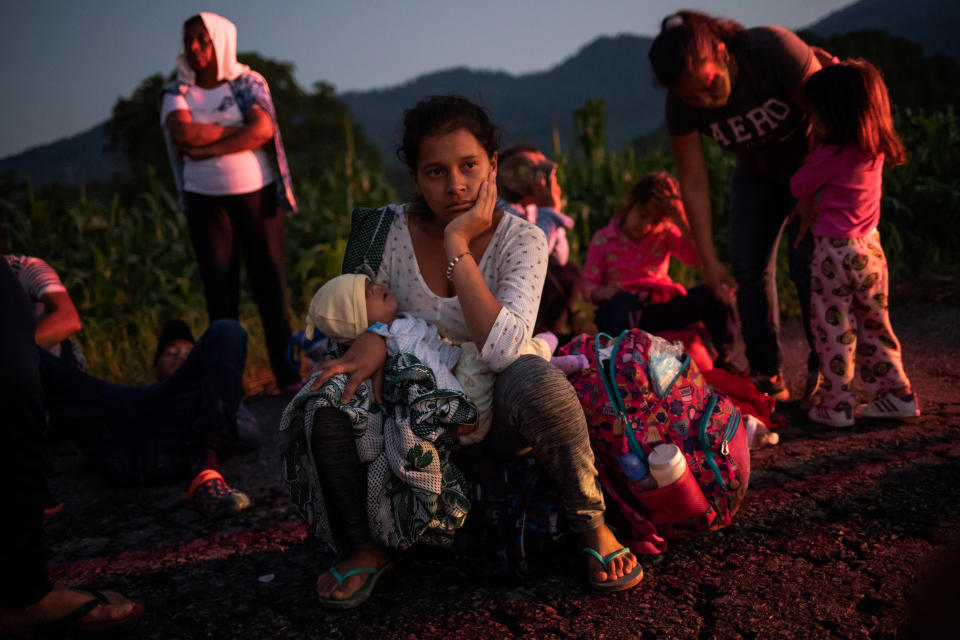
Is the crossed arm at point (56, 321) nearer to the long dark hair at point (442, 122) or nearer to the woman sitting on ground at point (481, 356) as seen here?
the woman sitting on ground at point (481, 356)

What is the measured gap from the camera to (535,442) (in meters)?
1.86

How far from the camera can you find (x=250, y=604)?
78.6 inches

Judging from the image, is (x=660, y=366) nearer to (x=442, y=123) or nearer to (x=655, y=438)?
(x=655, y=438)

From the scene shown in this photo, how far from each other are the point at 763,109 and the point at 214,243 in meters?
3.08

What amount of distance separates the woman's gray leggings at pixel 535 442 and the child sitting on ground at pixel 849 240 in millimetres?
1652

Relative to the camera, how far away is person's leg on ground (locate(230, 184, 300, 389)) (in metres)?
4.02

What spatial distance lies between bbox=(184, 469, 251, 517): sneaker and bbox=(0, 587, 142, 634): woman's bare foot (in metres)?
0.80

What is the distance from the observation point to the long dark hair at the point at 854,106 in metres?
2.68

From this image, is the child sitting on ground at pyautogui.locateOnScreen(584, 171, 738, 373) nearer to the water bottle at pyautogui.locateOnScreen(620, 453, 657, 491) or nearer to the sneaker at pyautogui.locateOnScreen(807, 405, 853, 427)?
the sneaker at pyautogui.locateOnScreen(807, 405, 853, 427)

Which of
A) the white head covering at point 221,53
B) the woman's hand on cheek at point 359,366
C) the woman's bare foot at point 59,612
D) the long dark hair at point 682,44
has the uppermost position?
the white head covering at point 221,53

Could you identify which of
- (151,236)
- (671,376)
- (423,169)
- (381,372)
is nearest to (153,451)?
(381,372)

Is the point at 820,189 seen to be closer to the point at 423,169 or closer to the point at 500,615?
the point at 423,169

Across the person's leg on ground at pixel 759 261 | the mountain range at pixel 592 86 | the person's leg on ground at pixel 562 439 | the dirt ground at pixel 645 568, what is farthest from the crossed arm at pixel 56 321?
the mountain range at pixel 592 86

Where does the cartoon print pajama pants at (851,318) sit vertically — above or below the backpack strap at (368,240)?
below
